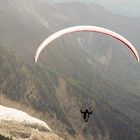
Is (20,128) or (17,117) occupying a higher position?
(17,117)

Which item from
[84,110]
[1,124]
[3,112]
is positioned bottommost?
[84,110]

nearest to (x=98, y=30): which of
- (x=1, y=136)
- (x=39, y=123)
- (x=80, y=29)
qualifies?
A: (x=80, y=29)

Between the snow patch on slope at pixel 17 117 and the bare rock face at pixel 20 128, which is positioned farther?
the snow patch on slope at pixel 17 117

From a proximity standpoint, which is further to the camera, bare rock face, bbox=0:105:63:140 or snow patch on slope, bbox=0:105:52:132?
snow patch on slope, bbox=0:105:52:132

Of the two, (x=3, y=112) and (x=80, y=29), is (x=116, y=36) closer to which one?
(x=80, y=29)

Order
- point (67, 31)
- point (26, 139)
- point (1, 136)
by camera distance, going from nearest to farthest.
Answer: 1. point (67, 31)
2. point (1, 136)
3. point (26, 139)

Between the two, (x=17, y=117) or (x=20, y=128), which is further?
(x=17, y=117)

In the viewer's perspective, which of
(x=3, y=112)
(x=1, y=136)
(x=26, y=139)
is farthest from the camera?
(x=3, y=112)

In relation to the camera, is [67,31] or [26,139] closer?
[67,31]
